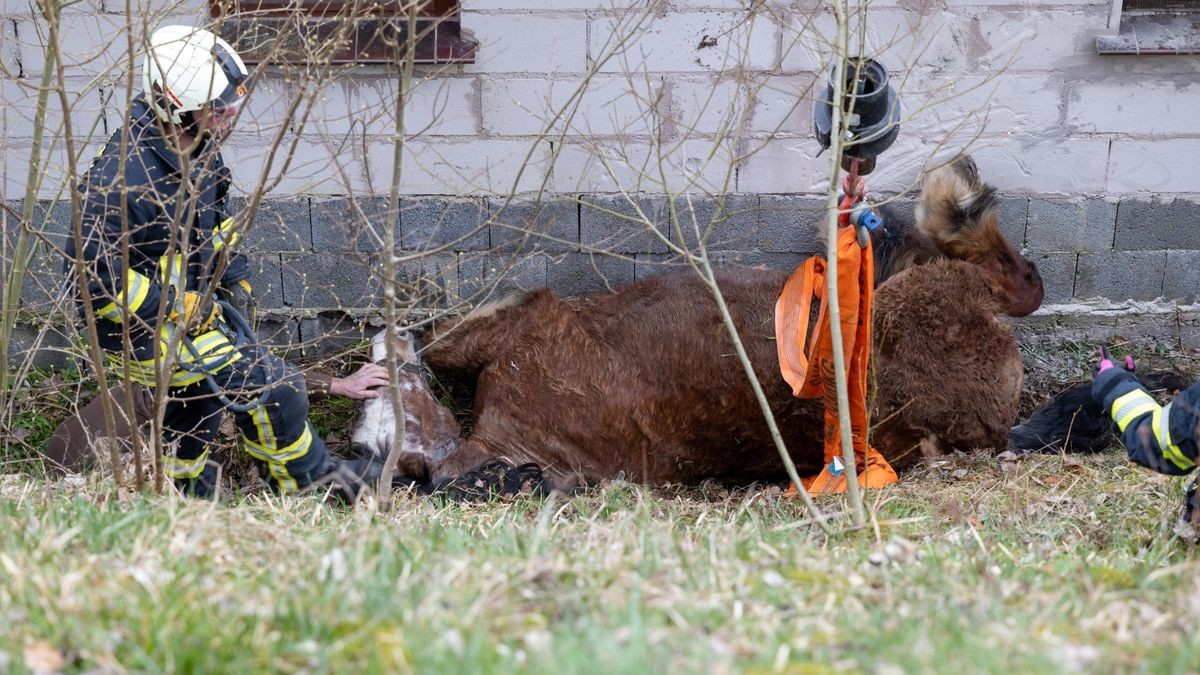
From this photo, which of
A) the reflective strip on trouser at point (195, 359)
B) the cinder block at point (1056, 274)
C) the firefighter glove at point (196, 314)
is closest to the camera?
the firefighter glove at point (196, 314)

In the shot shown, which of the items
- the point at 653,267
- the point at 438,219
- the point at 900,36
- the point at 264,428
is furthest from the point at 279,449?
the point at 900,36

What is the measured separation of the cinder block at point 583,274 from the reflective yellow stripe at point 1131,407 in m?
2.76

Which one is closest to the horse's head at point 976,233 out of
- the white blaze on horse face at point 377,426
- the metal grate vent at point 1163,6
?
the metal grate vent at point 1163,6

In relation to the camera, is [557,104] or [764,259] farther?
[764,259]

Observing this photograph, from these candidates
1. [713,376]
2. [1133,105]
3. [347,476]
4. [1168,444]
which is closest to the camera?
[1168,444]

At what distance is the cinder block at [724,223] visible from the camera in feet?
19.0

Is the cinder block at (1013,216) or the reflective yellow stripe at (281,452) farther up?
the cinder block at (1013,216)

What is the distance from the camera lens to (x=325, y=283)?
588cm

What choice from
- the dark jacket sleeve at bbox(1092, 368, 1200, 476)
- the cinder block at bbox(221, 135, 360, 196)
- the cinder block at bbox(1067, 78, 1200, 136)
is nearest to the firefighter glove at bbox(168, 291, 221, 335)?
the cinder block at bbox(221, 135, 360, 196)

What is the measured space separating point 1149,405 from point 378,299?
3.86 meters

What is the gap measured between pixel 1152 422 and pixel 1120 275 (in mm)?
2807

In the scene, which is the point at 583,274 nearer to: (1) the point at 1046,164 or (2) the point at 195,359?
(2) the point at 195,359

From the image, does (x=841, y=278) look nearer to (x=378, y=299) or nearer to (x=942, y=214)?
(x=942, y=214)

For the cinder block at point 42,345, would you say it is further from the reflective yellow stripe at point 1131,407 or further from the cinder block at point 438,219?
the reflective yellow stripe at point 1131,407
